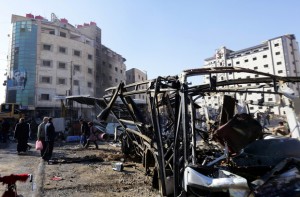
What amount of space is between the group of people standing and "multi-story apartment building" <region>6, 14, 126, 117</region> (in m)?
28.1

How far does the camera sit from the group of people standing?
34.7 feet

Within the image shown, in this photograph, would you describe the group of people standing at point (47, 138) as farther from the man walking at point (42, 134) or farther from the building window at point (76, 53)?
the building window at point (76, 53)

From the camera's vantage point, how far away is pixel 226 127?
15.9 feet

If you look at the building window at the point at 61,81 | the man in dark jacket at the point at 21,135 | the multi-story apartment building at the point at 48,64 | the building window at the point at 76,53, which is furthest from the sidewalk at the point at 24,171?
the building window at the point at 76,53

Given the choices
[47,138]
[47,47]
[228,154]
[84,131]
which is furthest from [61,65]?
[228,154]

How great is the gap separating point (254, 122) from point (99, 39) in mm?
58675

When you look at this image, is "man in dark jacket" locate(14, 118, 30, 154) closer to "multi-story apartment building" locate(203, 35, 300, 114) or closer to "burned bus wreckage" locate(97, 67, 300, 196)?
"burned bus wreckage" locate(97, 67, 300, 196)

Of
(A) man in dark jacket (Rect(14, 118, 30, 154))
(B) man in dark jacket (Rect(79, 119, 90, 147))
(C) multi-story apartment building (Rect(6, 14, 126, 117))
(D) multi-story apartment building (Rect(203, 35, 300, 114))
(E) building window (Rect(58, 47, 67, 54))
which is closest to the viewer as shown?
(A) man in dark jacket (Rect(14, 118, 30, 154))

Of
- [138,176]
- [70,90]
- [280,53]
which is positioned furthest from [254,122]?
[280,53]

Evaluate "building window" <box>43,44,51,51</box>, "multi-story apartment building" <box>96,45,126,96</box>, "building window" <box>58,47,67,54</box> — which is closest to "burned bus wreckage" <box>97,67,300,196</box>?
"building window" <box>43,44,51,51</box>

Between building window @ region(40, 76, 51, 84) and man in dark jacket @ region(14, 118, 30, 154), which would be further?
building window @ region(40, 76, 51, 84)

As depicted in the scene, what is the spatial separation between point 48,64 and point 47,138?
126ft

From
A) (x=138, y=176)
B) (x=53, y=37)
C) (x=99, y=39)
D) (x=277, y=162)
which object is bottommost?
(x=138, y=176)

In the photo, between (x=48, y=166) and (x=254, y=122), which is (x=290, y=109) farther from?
(x=48, y=166)
